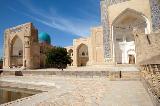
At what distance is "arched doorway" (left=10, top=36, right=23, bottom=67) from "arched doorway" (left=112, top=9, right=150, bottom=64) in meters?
12.2

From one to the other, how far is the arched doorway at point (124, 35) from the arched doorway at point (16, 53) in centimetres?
1222

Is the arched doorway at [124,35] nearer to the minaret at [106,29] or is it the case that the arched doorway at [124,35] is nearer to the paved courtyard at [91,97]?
the minaret at [106,29]

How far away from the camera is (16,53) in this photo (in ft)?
84.4

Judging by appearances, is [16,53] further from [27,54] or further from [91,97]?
[91,97]

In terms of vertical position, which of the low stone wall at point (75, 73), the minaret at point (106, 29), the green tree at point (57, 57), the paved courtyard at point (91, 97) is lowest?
the paved courtyard at point (91, 97)

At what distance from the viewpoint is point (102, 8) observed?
62.3 ft

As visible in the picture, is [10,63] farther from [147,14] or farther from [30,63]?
[147,14]

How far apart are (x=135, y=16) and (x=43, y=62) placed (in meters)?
11.8

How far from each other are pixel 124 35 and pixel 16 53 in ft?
47.8

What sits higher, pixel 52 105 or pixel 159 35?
pixel 159 35

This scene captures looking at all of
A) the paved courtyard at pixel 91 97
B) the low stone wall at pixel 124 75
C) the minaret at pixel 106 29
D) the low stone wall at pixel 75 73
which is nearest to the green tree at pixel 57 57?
the minaret at pixel 106 29

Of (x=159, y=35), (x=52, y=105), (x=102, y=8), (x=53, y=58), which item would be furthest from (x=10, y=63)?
(x=52, y=105)

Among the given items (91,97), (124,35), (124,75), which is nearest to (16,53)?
(124,35)

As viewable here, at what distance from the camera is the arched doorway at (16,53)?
23.8m
